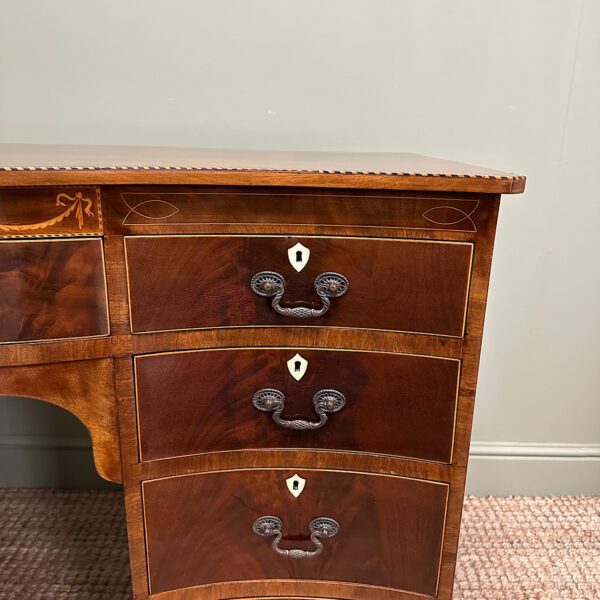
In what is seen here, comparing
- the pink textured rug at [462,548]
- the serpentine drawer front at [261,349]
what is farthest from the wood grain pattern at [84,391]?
the pink textured rug at [462,548]

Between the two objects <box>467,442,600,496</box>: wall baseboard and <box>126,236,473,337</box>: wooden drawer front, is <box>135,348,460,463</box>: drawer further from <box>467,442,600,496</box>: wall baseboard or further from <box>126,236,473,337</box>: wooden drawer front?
<box>467,442,600,496</box>: wall baseboard

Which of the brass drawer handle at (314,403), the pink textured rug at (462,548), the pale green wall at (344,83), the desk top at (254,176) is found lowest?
the pink textured rug at (462,548)

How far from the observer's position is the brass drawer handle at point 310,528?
2.66 feet

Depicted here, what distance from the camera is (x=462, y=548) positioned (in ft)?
3.92

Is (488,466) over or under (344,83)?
under

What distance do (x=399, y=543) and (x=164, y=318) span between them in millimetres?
471

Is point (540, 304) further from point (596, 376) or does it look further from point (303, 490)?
point (303, 490)

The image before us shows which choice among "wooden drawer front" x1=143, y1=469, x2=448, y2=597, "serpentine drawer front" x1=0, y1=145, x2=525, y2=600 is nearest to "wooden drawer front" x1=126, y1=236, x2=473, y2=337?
"serpentine drawer front" x1=0, y1=145, x2=525, y2=600

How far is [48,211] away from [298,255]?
293mm

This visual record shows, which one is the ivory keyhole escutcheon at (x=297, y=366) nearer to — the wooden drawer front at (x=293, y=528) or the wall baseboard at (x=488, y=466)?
the wooden drawer front at (x=293, y=528)

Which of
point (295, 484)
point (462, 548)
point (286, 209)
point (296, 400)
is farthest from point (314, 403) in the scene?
point (462, 548)

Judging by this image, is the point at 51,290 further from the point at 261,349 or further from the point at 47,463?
the point at 47,463

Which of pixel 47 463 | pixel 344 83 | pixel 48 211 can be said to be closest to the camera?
pixel 48 211

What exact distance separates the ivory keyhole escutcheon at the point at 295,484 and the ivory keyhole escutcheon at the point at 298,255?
0.31 meters
